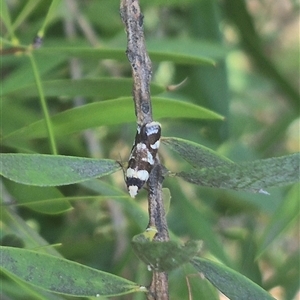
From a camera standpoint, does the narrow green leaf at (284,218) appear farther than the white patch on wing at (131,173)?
Yes

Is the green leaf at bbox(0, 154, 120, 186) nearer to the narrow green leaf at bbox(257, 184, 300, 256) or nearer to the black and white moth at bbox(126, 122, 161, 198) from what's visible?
the black and white moth at bbox(126, 122, 161, 198)

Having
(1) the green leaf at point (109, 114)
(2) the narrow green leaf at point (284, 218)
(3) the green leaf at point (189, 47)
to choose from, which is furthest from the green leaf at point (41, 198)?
(3) the green leaf at point (189, 47)

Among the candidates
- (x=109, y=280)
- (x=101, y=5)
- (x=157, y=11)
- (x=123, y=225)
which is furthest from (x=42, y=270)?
(x=157, y=11)

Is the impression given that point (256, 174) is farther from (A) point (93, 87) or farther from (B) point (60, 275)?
(A) point (93, 87)

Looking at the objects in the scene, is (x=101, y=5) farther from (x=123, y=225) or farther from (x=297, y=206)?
(x=297, y=206)

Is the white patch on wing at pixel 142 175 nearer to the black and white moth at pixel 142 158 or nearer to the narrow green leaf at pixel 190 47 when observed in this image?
the black and white moth at pixel 142 158
